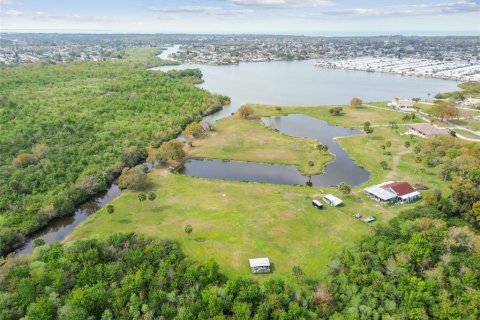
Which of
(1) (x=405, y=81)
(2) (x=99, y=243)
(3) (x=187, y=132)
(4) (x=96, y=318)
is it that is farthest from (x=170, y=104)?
(1) (x=405, y=81)

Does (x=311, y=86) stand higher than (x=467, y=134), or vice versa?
(x=311, y=86)

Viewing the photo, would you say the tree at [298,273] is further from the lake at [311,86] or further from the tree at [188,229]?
the lake at [311,86]

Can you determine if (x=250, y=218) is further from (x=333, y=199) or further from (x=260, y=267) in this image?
(x=333, y=199)

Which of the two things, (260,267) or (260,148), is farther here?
(260,148)

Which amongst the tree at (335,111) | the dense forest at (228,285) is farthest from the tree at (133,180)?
the tree at (335,111)

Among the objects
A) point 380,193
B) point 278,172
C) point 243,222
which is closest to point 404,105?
point 278,172

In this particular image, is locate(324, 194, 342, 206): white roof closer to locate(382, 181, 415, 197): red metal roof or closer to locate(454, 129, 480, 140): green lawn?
locate(382, 181, 415, 197): red metal roof

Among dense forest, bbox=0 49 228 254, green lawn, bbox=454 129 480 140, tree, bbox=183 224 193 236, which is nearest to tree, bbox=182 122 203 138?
dense forest, bbox=0 49 228 254
